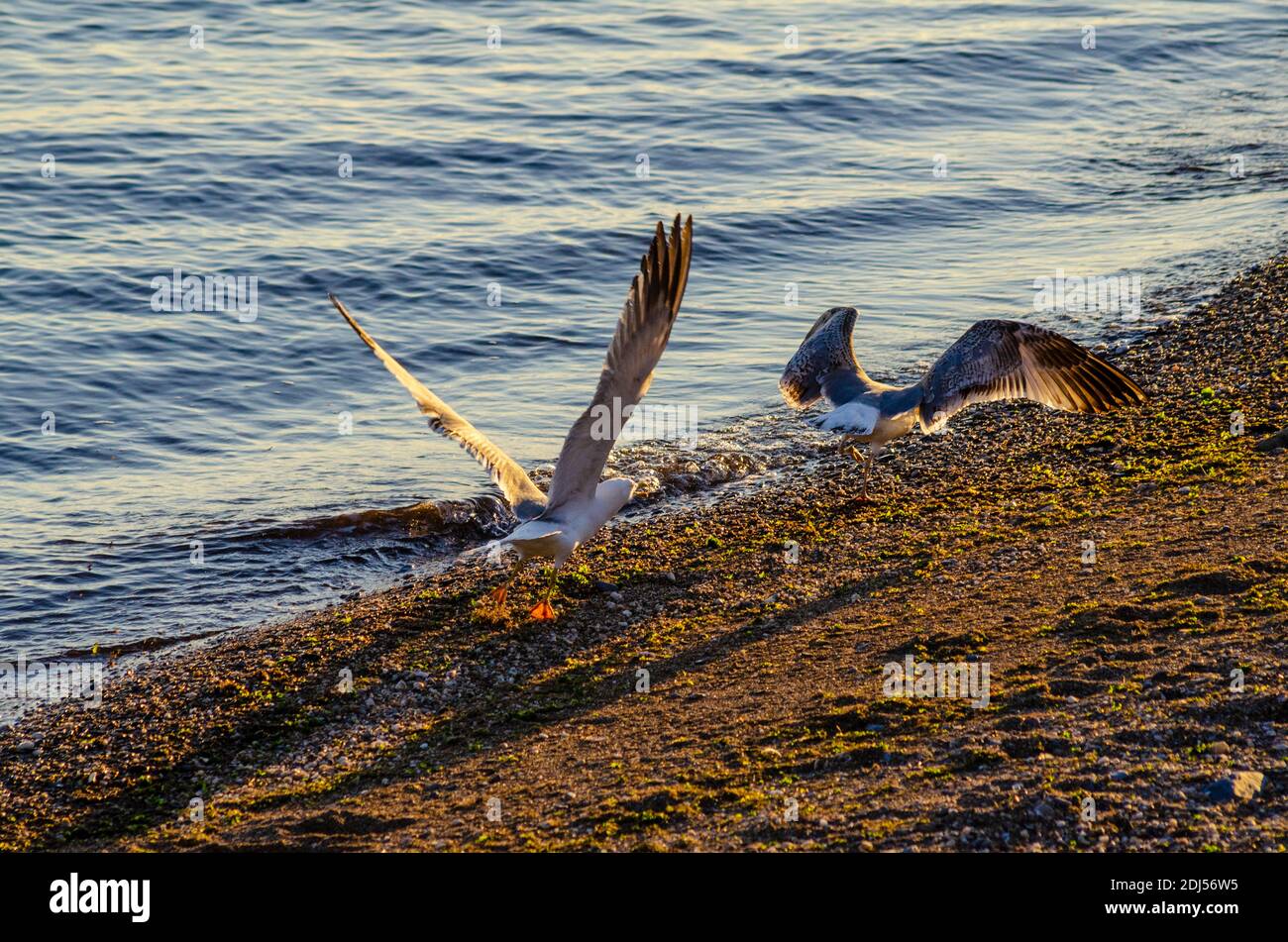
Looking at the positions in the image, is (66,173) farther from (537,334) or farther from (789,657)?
(789,657)

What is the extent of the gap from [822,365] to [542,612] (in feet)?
11.5

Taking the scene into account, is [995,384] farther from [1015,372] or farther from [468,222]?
[468,222]

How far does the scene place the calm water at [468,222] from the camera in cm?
1304

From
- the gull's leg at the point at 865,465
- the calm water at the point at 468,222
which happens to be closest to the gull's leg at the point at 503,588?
the calm water at the point at 468,222

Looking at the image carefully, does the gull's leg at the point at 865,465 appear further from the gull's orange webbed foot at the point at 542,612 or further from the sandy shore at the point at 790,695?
the gull's orange webbed foot at the point at 542,612

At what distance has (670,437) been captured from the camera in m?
14.2

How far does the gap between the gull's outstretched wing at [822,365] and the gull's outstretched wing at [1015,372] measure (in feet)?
3.38

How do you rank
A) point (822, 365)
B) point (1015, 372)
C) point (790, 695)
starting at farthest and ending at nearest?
point (822, 365) < point (1015, 372) < point (790, 695)

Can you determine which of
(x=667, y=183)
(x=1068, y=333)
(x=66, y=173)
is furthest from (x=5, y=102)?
(x=1068, y=333)

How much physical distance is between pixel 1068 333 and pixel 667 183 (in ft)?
29.7

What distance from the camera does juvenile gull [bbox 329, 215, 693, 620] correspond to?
783cm

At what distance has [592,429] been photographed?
326 inches

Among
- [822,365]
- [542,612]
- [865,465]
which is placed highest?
[822,365]

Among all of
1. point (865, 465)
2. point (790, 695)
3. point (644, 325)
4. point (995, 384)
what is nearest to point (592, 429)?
point (644, 325)
